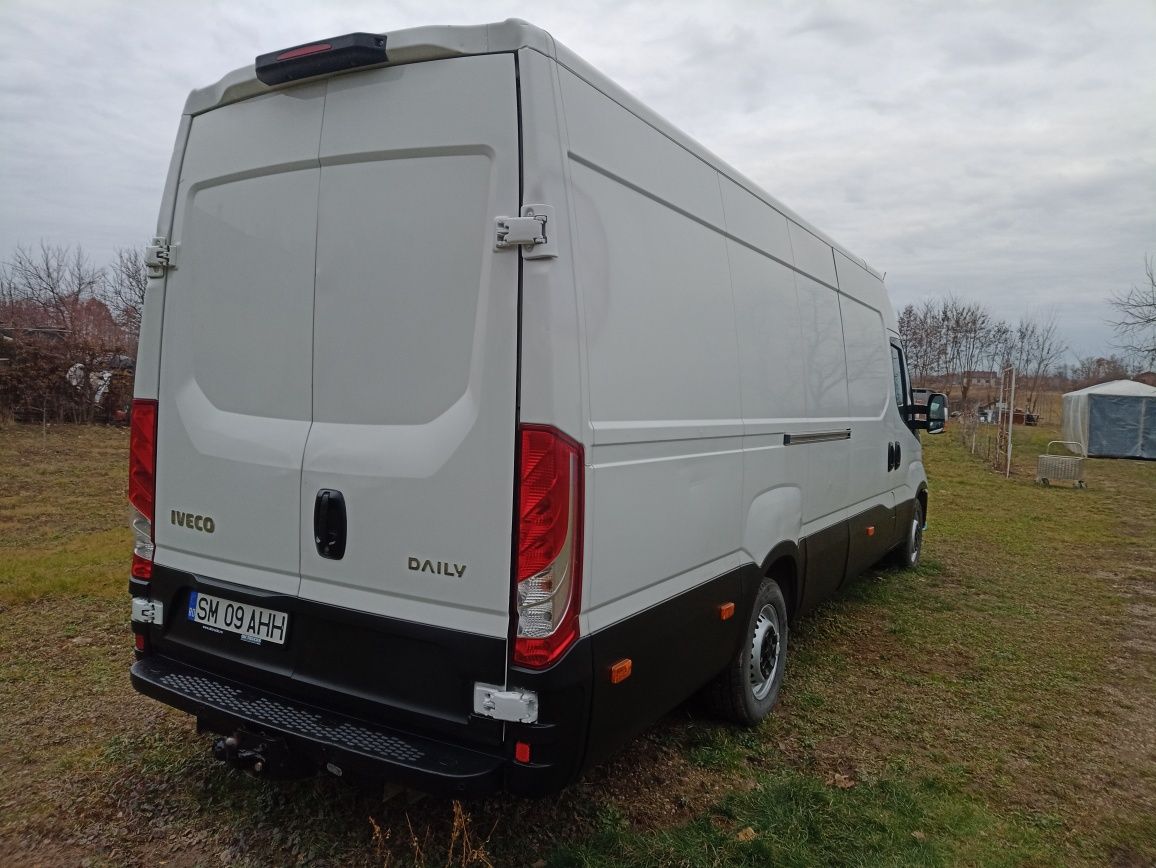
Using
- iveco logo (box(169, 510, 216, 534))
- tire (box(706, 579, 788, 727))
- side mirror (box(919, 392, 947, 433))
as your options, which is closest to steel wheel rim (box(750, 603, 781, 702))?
tire (box(706, 579, 788, 727))

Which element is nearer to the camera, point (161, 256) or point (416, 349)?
point (416, 349)

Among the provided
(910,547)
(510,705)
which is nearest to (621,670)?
(510,705)

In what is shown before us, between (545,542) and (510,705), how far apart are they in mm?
508

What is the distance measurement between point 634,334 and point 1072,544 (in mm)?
9709

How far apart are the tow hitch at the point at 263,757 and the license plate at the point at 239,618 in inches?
13.1

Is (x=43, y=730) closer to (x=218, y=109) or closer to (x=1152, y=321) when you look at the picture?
(x=218, y=109)

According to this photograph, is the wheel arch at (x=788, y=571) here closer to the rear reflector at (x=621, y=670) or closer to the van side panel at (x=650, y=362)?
the van side panel at (x=650, y=362)

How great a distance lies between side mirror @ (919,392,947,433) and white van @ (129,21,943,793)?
4401 millimetres

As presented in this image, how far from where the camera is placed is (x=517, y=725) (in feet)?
8.02

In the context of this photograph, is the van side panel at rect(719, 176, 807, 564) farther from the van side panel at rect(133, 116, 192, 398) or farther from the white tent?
the white tent

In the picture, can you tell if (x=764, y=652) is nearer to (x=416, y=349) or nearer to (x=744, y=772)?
(x=744, y=772)

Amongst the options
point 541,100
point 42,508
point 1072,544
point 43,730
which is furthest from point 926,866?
point 42,508

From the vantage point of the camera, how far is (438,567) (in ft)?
8.29

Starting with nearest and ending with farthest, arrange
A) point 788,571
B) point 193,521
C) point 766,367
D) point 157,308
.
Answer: point 193,521 → point 157,308 → point 766,367 → point 788,571
